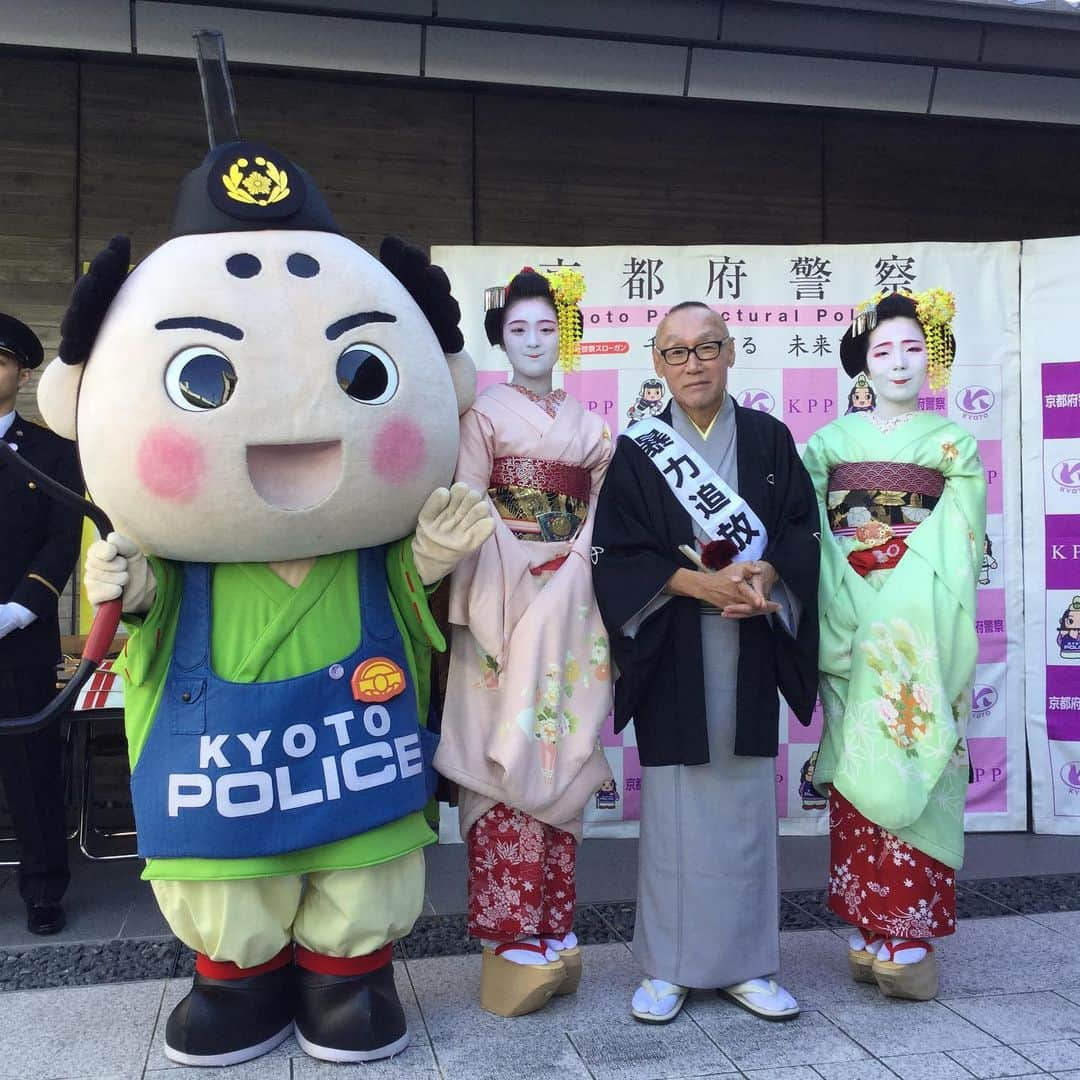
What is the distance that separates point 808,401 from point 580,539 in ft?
7.23

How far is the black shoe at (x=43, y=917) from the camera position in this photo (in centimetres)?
373

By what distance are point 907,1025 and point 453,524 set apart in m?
1.81

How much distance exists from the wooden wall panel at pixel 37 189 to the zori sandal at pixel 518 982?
381 cm

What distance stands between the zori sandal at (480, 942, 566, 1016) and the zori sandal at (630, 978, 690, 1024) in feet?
0.72

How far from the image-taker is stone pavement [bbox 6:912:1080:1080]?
8.64ft

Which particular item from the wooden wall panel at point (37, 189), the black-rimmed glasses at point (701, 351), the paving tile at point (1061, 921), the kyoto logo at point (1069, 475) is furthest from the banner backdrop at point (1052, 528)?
the wooden wall panel at point (37, 189)

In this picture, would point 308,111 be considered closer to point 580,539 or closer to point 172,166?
point 172,166

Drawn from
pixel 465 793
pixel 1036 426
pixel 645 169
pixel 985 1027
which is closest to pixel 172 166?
pixel 645 169

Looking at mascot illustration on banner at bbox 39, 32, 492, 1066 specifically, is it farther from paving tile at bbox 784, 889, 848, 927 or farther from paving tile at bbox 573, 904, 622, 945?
paving tile at bbox 784, 889, 848, 927

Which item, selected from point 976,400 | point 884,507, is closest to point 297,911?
point 884,507

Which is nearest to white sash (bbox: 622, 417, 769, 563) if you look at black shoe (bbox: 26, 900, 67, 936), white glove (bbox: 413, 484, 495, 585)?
white glove (bbox: 413, 484, 495, 585)

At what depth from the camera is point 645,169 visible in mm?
5938

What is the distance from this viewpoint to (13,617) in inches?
141

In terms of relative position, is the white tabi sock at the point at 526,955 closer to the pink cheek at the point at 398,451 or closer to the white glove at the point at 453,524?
the white glove at the point at 453,524
